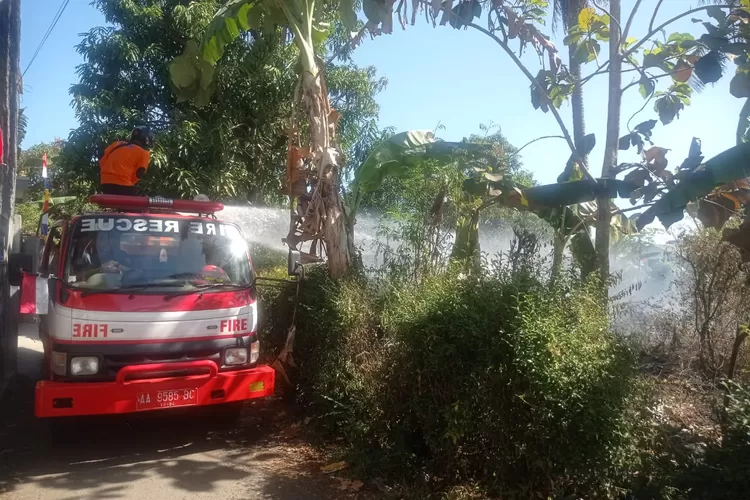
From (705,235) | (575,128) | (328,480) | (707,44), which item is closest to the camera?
(707,44)

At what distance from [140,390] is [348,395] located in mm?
1805

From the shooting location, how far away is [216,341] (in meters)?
5.41

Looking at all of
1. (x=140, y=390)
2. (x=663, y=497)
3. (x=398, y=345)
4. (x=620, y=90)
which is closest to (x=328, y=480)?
(x=398, y=345)

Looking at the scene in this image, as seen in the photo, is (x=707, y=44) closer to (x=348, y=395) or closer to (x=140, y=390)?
(x=348, y=395)

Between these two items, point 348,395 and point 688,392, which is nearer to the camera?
point 688,392

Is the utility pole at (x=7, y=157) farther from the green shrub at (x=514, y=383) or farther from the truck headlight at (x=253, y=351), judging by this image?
the green shrub at (x=514, y=383)

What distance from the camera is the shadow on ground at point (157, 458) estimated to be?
4.65 meters

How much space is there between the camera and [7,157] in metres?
7.60

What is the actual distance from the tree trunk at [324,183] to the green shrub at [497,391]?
1732mm

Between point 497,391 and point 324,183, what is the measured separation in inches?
149

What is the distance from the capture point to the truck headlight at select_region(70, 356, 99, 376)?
4.88 m

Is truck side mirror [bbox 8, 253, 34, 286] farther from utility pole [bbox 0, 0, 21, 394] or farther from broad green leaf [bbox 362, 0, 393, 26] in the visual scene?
broad green leaf [bbox 362, 0, 393, 26]

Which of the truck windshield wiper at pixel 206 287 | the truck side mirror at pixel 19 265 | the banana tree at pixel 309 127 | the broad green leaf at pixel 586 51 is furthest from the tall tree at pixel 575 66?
the truck side mirror at pixel 19 265

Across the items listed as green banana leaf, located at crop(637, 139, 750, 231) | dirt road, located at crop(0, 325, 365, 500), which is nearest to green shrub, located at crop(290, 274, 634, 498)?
dirt road, located at crop(0, 325, 365, 500)
